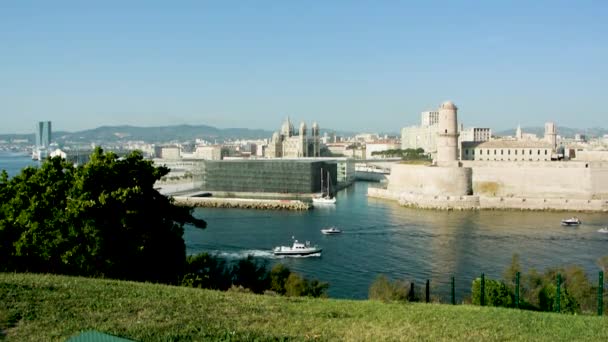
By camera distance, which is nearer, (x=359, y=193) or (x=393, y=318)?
(x=393, y=318)

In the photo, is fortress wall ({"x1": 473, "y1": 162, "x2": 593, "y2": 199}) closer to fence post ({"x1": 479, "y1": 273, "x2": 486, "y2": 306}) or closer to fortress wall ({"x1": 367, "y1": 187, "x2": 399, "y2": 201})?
fortress wall ({"x1": 367, "y1": 187, "x2": 399, "y2": 201})

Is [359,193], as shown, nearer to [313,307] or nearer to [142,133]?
[313,307]

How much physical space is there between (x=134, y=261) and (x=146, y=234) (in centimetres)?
43

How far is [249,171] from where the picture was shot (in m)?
35.0

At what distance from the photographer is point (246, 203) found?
95.7 feet

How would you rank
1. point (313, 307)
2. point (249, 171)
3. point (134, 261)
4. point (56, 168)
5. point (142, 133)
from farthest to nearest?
point (142, 133) → point (249, 171) → point (56, 168) → point (134, 261) → point (313, 307)

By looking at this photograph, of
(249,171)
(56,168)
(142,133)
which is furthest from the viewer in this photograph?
(142,133)

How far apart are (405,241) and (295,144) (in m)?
36.6

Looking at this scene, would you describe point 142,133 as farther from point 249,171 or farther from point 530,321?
point 530,321

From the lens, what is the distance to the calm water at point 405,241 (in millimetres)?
14156

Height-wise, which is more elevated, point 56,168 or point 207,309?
point 56,168

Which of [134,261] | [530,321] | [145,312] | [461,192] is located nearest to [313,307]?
[145,312]

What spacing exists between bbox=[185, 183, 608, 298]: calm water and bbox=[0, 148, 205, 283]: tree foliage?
4.03 m

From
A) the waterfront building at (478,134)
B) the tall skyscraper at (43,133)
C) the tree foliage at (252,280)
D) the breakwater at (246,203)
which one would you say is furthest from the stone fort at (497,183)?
the tall skyscraper at (43,133)
